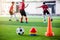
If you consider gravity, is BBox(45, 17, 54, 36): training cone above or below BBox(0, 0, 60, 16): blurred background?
below

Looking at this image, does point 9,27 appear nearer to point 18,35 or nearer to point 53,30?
point 18,35

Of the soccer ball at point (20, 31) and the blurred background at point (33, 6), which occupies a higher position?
the blurred background at point (33, 6)

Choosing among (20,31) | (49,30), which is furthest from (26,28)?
(49,30)

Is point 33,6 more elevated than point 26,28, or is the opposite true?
point 33,6

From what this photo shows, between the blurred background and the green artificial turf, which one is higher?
the blurred background

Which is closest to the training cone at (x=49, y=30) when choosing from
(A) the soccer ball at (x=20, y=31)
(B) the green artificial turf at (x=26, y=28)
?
(B) the green artificial turf at (x=26, y=28)

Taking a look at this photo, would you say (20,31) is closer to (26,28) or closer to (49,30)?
(26,28)

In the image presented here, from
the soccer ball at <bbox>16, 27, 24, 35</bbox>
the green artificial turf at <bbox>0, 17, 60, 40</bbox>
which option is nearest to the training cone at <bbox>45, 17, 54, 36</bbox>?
the green artificial turf at <bbox>0, 17, 60, 40</bbox>

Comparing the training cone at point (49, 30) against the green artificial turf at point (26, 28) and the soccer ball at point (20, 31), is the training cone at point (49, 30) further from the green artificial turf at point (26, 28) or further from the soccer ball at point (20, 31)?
the soccer ball at point (20, 31)

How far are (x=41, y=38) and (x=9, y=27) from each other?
41 centimetres

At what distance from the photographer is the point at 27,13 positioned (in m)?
2.47

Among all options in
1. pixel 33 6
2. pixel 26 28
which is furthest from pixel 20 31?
pixel 33 6

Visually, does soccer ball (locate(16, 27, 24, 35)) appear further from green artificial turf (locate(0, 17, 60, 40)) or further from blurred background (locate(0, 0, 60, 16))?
blurred background (locate(0, 0, 60, 16))

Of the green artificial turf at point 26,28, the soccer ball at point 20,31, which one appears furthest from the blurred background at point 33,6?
the soccer ball at point 20,31
